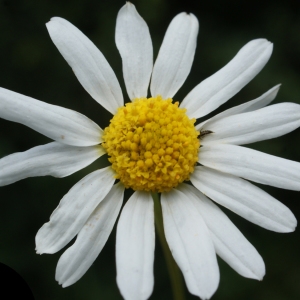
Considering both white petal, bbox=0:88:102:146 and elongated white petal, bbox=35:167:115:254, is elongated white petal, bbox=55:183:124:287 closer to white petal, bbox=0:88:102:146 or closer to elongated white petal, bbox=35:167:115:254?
elongated white petal, bbox=35:167:115:254

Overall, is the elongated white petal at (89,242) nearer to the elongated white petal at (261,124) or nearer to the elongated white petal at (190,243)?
the elongated white petal at (190,243)

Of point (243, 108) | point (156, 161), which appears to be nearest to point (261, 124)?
point (243, 108)

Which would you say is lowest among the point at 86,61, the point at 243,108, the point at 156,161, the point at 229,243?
the point at 229,243

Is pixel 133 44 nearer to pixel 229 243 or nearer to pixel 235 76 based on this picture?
pixel 235 76

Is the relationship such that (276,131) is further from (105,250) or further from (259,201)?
(105,250)

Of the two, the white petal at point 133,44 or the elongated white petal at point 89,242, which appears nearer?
the elongated white petal at point 89,242

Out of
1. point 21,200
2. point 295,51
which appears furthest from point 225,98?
point 21,200

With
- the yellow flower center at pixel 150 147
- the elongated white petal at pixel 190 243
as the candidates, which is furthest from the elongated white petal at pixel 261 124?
the elongated white petal at pixel 190 243
